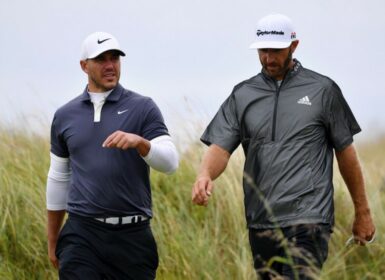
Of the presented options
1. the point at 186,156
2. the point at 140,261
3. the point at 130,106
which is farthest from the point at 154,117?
the point at 186,156

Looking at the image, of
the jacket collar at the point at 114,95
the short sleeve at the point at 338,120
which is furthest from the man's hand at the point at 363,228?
the jacket collar at the point at 114,95

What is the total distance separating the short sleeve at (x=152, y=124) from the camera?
765cm

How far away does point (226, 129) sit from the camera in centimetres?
762

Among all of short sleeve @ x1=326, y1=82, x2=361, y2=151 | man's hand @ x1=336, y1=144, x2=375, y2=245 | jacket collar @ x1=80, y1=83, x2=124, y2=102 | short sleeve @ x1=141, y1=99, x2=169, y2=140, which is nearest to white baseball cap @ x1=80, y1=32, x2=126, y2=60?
jacket collar @ x1=80, y1=83, x2=124, y2=102

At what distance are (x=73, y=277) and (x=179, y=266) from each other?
7.30 ft

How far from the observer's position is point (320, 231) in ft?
24.1

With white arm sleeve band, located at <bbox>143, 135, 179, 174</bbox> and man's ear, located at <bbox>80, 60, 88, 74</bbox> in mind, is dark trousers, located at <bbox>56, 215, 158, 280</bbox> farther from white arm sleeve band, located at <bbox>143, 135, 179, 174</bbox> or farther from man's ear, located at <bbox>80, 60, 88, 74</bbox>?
man's ear, located at <bbox>80, 60, 88, 74</bbox>

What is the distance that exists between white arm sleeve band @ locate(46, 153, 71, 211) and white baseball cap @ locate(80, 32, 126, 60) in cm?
74

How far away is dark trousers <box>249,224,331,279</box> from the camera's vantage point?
7.26 metres

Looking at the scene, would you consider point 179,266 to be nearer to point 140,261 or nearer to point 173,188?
point 173,188

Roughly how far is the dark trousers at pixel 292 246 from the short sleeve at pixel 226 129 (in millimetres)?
597

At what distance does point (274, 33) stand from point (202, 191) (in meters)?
1.18

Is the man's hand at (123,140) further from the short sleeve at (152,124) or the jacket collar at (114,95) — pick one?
the jacket collar at (114,95)

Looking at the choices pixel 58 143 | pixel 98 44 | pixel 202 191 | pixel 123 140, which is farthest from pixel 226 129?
pixel 58 143
